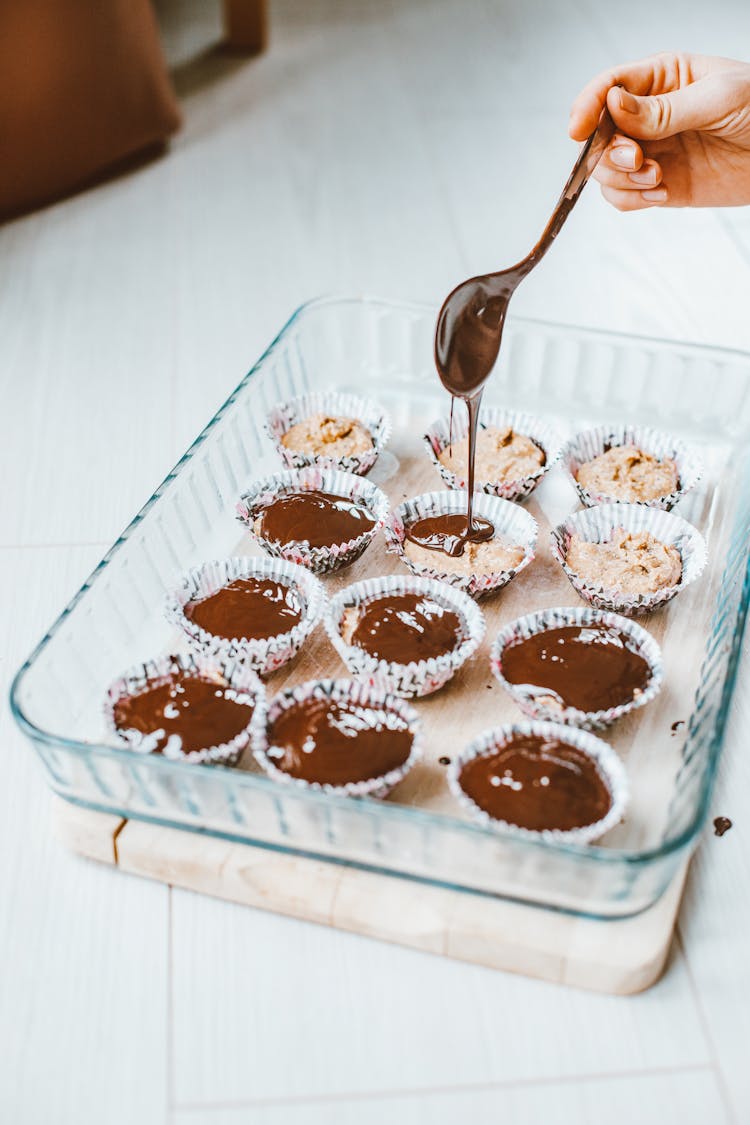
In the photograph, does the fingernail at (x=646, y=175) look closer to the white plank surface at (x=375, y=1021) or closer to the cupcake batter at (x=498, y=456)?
the cupcake batter at (x=498, y=456)

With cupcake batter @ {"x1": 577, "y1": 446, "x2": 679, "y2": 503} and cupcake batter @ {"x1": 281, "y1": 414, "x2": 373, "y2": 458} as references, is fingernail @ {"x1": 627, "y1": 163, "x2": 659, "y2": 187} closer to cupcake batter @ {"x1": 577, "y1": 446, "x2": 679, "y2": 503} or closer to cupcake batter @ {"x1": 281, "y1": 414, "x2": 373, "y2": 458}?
cupcake batter @ {"x1": 577, "y1": 446, "x2": 679, "y2": 503}

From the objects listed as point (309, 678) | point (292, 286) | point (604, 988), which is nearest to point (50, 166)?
point (292, 286)

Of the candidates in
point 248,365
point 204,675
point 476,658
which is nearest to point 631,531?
point 476,658

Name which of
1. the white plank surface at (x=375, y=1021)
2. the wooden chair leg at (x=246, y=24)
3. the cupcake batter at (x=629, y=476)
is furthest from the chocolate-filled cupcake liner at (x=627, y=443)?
the wooden chair leg at (x=246, y=24)

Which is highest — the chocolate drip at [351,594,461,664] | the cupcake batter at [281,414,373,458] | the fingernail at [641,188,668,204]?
the fingernail at [641,188,668,204]

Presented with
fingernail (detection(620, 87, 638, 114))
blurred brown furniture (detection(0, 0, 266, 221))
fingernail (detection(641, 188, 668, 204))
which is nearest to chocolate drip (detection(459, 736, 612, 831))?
fingernail (detection(620, 87, 638, 114))

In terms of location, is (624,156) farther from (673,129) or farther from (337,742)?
(337,742)

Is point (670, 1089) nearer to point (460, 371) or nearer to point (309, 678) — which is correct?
point (309, 678)
